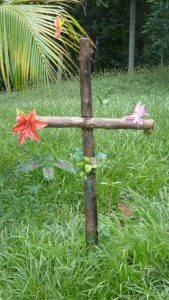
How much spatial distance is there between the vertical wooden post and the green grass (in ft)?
0.35

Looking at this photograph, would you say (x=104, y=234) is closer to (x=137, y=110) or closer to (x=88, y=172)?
(x=88, y=172)

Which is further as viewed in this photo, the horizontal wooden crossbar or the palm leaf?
the palm leaf

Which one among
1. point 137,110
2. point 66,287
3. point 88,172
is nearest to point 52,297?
point 66,287

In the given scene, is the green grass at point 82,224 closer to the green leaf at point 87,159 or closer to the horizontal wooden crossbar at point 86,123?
the green leaf at point 87,159

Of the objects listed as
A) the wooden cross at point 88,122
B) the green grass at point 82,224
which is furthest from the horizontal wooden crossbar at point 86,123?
the green grass at point 82,224

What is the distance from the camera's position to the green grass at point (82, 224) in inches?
85.4

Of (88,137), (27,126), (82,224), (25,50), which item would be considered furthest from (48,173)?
(27,126)

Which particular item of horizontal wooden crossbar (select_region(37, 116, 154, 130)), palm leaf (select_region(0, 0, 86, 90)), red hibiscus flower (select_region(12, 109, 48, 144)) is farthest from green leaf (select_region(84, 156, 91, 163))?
palm leaf (select_region(0, 0, 86, 90))

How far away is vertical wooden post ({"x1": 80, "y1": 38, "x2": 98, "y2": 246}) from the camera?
2.18 meters

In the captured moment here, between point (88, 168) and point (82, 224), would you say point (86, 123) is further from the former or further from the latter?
point (82, 224)

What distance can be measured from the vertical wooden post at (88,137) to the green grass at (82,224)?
107mm

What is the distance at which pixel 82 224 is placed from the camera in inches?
106

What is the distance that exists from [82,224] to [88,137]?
26.4 inches

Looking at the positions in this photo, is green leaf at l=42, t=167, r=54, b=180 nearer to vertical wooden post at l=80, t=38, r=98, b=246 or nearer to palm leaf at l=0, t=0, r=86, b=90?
palm leaf at l=0, t=0, r=86, b=90
